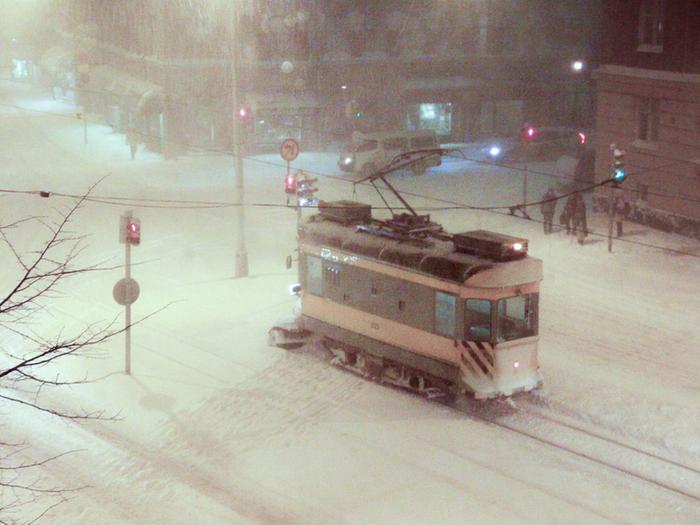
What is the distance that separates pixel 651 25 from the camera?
32969mm

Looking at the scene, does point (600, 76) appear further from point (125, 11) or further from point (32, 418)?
point (125, 11)

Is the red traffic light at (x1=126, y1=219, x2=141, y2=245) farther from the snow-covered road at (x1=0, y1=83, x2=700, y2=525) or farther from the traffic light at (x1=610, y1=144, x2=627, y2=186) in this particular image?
the traffic light at (x1=610, y1=144, x2=627, y2=186)

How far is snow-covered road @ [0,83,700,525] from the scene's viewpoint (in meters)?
14.2

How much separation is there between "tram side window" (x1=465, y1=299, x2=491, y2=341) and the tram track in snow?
1.25 metres

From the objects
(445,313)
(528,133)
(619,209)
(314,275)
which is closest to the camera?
(445,313)

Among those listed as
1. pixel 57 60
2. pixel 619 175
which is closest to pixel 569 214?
pixel 619 175

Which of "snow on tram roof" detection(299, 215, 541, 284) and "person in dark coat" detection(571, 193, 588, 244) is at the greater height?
"snow on tram roof" detection(299, 215, 541, 284)

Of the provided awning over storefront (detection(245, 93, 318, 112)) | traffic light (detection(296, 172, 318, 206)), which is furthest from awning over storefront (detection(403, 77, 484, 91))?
traffic light (detection(296, 172, 318, 206))

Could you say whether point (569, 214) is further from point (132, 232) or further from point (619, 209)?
point (132, 232)

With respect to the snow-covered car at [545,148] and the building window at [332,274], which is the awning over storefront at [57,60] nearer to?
the snow-covered car at [545,148]

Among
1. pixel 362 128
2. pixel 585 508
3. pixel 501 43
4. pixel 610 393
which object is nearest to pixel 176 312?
pixel 610 393

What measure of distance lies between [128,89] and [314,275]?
1258 inches

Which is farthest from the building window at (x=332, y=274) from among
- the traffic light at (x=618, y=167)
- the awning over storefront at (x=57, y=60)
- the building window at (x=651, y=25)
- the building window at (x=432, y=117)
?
the awning over storefront at (x=57, y=60)

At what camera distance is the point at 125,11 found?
51938mm
